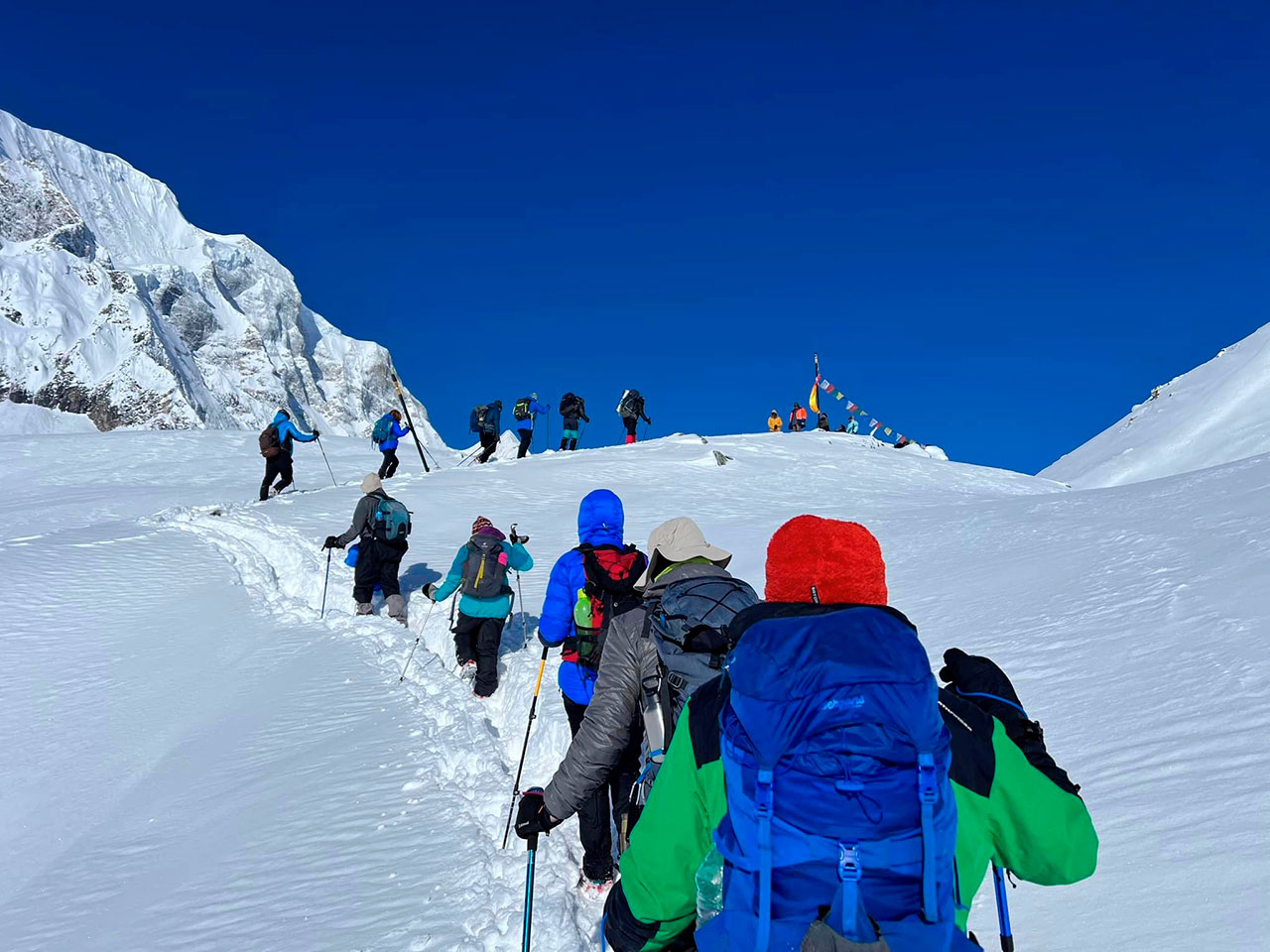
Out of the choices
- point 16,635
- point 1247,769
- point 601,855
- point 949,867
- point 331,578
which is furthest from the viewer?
point 331,578

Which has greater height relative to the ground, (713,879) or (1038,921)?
(713,879)

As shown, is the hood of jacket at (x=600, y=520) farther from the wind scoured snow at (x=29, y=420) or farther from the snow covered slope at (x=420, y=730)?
the wind scoured snow at (x=29, y=420)

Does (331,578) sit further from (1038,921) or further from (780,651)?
(780,651)

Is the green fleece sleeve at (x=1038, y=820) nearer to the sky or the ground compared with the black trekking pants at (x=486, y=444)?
nearer to the ground

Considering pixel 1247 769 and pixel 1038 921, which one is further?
pixel 1247 769

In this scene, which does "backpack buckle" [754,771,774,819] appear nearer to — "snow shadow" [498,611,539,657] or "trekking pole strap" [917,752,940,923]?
"trekking pole strap" [917,752,940,923]

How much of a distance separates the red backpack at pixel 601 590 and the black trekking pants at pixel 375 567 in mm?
6144

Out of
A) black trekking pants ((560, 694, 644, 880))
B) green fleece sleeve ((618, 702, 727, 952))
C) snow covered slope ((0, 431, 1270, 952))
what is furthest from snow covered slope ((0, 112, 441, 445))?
green fleece sleeve ((618, 702, 727, 952))

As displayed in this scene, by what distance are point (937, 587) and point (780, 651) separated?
21.3ft

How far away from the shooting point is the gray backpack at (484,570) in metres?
6.87

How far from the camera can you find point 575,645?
389cm

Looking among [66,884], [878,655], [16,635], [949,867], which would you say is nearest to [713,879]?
[949,867]

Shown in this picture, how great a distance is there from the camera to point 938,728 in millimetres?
1384

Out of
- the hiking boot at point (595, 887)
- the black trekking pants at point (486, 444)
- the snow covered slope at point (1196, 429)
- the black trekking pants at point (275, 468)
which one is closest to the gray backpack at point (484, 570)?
the hiking boot at point (595, 887)
